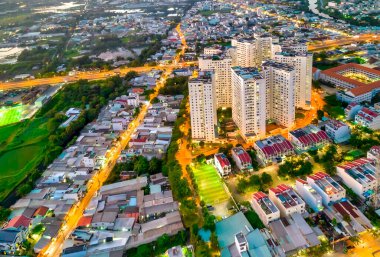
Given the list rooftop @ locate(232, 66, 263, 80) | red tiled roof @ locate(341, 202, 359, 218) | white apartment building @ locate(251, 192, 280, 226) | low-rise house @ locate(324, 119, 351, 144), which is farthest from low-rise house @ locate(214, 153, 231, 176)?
low-rise house @ locate(324, 119, 351, 144)

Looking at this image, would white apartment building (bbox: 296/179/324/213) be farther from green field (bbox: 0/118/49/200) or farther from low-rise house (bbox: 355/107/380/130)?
green field (bbox: 0/118/49/200)

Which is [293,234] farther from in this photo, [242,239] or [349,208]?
[349,208]

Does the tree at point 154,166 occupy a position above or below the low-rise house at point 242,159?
below

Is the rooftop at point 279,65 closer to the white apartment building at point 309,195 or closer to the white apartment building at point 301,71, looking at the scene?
the white apartment building at point 301,71

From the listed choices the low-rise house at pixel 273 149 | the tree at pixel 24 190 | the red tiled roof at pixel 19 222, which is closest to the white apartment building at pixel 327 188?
the low-rise house at pixel 273 149

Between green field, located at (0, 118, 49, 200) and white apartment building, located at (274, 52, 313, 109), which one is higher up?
white apartment building, located at (274, 52, 313, 109)

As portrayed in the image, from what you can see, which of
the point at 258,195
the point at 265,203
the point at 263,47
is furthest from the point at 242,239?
the point at 263,47
